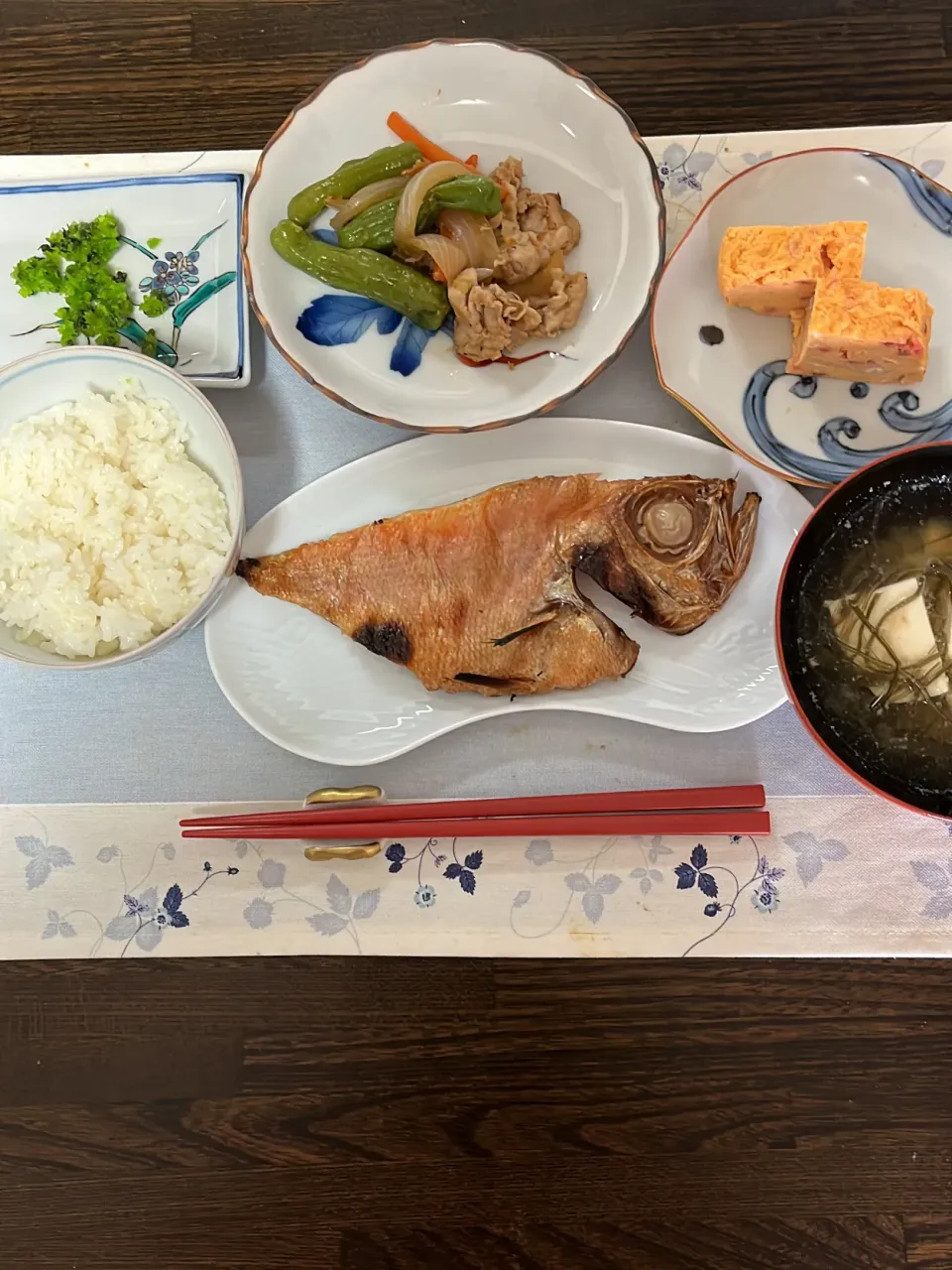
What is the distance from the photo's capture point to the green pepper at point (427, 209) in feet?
4.91

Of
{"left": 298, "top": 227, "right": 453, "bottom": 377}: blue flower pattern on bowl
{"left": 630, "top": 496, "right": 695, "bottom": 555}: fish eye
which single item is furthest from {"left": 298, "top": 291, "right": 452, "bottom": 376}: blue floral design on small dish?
{"left": 630, "top": 496, "right": 695, "bottom": 555}: fish eye

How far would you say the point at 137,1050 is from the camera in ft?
5.32

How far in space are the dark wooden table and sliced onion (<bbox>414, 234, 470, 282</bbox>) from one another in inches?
50.4

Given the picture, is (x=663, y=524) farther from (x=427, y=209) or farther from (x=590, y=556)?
(x=427, y=209)

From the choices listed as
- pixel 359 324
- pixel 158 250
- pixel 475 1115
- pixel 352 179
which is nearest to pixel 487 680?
pixel 359 324

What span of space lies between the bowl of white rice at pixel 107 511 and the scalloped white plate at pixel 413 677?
4.2 inches

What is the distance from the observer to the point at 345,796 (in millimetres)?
1588

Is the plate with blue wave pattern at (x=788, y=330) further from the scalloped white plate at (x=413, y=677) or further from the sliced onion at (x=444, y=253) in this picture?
the sliced onion at (x=444, y=253)

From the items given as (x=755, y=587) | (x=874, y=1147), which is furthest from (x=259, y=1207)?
Result: (x=755, y=587)

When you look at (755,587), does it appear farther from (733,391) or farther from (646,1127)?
(646,1127)

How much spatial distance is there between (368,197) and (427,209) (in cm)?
12

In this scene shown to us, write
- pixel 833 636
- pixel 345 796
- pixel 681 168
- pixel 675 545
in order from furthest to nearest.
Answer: pixel 681 168, pixel 345 796, pixel 675 545, pixel 833 636

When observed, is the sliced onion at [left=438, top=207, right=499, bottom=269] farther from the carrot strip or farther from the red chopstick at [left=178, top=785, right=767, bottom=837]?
Answer: the red chopstick at [left=178, top=785, right=767, bottom=837]

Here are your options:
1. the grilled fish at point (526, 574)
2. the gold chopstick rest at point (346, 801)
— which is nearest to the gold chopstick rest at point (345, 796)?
the gold chopstick rest at point (346, 801)
